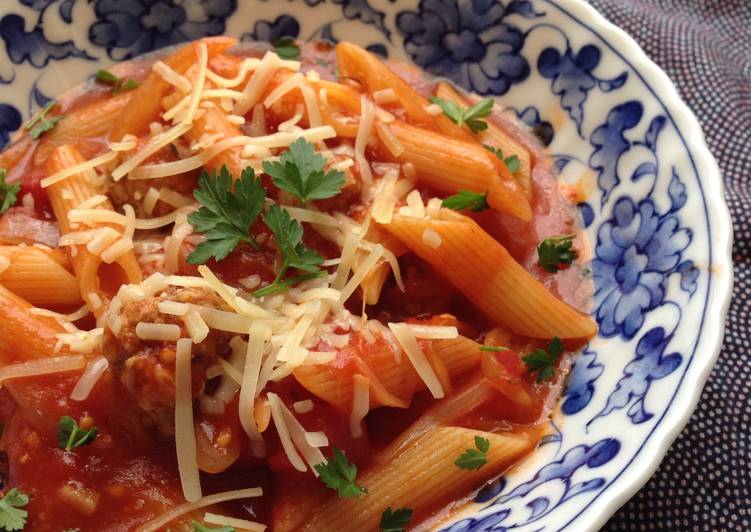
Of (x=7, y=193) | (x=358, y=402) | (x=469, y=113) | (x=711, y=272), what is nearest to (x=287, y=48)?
(x=469, y=113)

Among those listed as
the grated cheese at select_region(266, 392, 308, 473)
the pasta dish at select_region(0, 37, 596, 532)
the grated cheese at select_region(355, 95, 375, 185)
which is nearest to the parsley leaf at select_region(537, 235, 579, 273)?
the pasta dish at select_region(0, 37, 596, 532)

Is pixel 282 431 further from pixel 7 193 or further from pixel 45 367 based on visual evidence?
pixel 7 193

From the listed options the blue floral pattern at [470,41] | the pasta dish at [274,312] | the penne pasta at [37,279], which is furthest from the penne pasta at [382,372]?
the blue floral pattern at [470,41]

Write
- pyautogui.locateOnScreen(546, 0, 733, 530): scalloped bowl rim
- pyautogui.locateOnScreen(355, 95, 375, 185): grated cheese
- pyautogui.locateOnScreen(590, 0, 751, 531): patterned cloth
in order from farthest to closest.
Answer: pyautogui.locateOnScreen(590, 0, 751, 531): patterned cloth < pyautogui.locateOnScreen(355, 95, 375, 185): grated cheese < pyautogui.locateOnScreen(546, 0, 733, 530): scalloped bowl rim

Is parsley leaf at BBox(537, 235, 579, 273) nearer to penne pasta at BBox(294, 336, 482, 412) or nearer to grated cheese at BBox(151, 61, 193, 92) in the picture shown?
penne pasta at BBox(294, 336, 482, 412)

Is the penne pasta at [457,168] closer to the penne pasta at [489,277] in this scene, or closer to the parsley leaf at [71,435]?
the penne pasta at [489,277]

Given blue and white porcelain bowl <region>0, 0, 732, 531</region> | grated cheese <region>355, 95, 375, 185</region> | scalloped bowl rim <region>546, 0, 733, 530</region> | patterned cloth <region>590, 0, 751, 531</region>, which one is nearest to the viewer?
scalloped bowl rim <region>546, 0, 733, 530</region>
